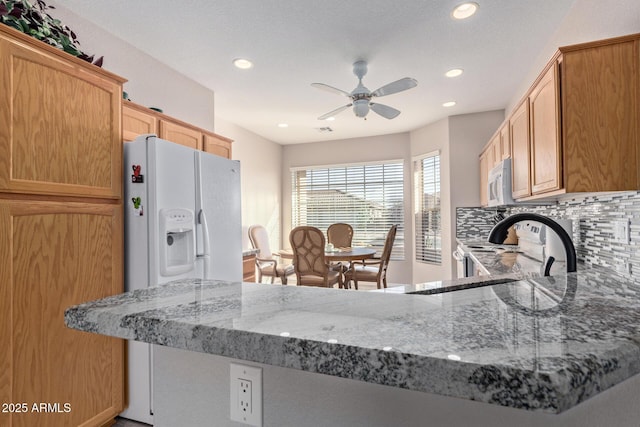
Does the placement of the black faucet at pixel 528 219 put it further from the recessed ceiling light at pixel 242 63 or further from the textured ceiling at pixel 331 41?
the recessed ceiling light at pixel 242 63

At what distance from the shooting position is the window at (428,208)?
4.89 metres

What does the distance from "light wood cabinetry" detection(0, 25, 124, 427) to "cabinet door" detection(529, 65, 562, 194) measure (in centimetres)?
242

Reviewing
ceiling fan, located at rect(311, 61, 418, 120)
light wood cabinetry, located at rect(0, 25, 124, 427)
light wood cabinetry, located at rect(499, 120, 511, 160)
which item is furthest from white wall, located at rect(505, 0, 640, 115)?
light wood cabinetry, located at rect(0, 25, 124, 427)

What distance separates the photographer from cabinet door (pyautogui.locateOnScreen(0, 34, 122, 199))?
1431 millimetres

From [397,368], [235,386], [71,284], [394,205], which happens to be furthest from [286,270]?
[397,368]

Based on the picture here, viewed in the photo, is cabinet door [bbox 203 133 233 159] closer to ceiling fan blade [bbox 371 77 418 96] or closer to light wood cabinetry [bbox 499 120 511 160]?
ceiling fan blade [bbox 371 77 418 96]

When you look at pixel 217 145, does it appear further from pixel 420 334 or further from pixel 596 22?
pixel 420 334

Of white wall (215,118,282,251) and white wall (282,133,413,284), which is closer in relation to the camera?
white wall (215,118,282,251)

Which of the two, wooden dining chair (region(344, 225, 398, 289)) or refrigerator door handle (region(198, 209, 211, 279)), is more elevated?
refrigerator door handle (region(198, 209, 211, 279))

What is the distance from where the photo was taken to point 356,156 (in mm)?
5824

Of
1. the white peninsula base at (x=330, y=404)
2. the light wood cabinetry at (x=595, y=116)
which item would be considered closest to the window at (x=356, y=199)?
the light wood cabinetry at (x=595, y=116)

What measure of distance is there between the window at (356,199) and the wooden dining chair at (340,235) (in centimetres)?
43

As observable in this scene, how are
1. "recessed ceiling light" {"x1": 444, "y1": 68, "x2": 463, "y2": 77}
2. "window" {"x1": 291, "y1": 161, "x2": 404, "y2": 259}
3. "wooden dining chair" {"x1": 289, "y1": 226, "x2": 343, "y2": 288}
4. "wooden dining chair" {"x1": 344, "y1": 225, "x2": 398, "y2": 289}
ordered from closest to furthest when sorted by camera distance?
1. "recessed ceiling light" {"x1": 444, "y1": 68, "x2": 463, "y2": 77}
2. "wooden dining chair" {"x1": 289, "y1": 226, "x2": 343, "y2": 288}
3. "wooden dining chair" {"x1": 344, "y1": 225, "x2": 398, "y2": 289}
4. "window" {"x1": 291, "y1": 161, "x2": 404, "y2": 259}

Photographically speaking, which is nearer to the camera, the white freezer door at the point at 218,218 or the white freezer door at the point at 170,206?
the white freezer door at the point at 170,206
